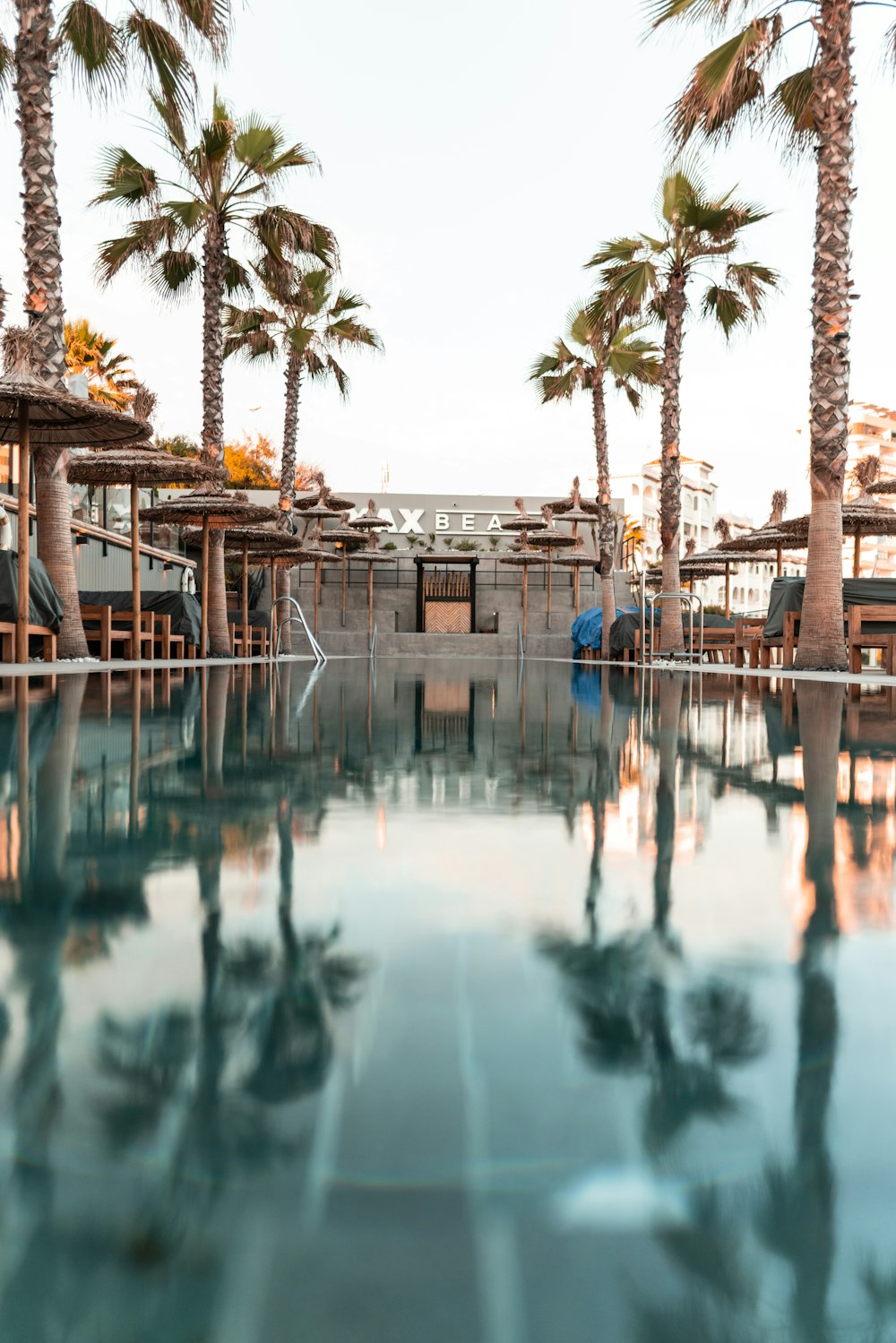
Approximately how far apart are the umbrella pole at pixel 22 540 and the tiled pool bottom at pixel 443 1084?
24.1 ft

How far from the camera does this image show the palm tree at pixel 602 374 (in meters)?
22.5

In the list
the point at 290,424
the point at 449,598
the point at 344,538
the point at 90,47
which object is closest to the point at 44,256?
the point at 90,47

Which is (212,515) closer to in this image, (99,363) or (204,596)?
(204,596)

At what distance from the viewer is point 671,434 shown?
16.4m

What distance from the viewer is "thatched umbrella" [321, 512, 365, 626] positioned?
2211cm

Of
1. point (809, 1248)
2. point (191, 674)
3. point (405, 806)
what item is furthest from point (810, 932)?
point (191, 674)

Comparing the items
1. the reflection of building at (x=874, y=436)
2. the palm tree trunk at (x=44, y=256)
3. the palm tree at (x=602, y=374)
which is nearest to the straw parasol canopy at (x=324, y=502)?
the palm tree at (x=602, y=374)

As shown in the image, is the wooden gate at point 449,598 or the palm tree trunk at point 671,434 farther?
the wooden gate at point 449,598

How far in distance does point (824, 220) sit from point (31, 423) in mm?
7935

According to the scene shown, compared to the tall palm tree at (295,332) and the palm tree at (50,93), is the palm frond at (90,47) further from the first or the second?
the tall palm tree at (295,332)

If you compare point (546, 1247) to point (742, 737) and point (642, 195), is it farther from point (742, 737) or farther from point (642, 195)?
point (642, 195)

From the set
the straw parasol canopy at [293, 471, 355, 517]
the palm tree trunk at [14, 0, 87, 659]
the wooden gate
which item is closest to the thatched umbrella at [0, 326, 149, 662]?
the palm tree trunk at [14, 0, 87, 659]

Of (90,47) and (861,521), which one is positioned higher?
(90,47)

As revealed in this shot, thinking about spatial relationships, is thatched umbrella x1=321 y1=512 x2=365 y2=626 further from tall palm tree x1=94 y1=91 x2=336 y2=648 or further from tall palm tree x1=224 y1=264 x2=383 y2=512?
tall palm tree x1=94 y1=91 x2=336 y2=648
